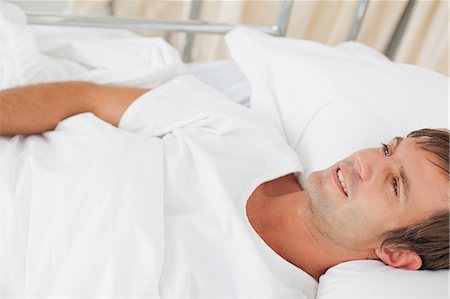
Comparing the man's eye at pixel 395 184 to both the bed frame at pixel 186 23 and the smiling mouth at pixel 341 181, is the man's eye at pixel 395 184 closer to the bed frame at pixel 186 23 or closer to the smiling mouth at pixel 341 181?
the smiling mouth at pixel 341 181

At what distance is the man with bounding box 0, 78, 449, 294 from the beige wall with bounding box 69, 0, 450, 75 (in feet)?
2.24

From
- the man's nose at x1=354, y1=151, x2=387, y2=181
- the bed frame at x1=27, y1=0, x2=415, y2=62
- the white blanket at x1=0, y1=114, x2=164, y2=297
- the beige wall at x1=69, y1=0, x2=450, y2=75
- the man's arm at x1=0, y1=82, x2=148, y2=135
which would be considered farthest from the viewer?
the beige wall at x1=69, y1=0, x2=450, y2=75

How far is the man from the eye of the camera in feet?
3.30

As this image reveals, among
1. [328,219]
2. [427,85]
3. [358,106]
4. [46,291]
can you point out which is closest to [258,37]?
[358,106]

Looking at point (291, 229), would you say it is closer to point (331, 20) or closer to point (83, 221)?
point (83, 221)

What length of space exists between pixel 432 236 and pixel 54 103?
0.91 m

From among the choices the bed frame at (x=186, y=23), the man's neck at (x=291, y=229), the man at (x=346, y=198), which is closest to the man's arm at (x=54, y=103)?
the man at (x=346, y=198)

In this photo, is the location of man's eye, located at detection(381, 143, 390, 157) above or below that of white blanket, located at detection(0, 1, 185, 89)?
above

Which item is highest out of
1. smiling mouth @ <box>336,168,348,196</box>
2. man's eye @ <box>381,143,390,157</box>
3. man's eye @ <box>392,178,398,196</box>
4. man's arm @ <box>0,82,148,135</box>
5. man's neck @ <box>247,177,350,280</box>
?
man's eye @ <box>381,143,390,157</box>

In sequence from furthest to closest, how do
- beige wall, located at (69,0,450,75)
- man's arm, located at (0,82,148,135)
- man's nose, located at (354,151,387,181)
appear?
1. beige wall, located at (69,0,450,75)
2. man's arm, located at (0,82,148,135)
3. man's nose, located at (354,151,387,181)

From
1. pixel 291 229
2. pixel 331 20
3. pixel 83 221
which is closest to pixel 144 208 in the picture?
pixel 83 221

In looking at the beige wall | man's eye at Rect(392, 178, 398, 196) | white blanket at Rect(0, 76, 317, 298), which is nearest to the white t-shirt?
white blanket at Rect(0, 76, 317, 298)

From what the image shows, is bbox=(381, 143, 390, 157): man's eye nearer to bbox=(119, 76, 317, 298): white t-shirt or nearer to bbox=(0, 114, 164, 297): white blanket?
bbox=(119, 76, 317, 298): white t-shirt

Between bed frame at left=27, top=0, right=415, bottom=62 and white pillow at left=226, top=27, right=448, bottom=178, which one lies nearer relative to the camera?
white pillow at left=226, top=27, right=448, bottom=178
